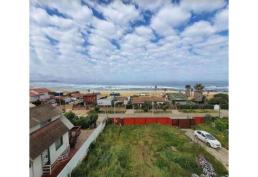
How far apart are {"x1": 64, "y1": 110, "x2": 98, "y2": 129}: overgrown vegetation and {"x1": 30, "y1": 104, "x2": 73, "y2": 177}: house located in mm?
85

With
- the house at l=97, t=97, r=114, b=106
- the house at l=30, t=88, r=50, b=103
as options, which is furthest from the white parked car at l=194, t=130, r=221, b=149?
the house at l=30, t=88, r=50, b=103

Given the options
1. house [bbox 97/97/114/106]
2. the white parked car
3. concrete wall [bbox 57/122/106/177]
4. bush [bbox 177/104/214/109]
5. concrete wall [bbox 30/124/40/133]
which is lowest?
concrete wall [bbox 57/122/106/177]

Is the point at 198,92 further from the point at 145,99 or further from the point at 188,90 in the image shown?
the point at 145,99

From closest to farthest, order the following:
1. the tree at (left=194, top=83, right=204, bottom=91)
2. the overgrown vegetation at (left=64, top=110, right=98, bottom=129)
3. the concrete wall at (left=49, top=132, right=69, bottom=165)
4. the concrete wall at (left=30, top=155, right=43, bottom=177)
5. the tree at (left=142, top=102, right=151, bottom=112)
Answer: the concrete wall at (left=30, top=155, right=43, bottom=177) → the concrete wall at (left=49, top=132, right=69, bottom=165) → the tree at (left=194, top=83, right=204, bottom=91) → the tree at (left=142, top=102, right=151, bottom=112) → the overgrown vegetation at (left=64, top=110, right=98, bottom=129)

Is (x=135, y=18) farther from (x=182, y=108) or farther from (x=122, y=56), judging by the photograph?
(x=182, y=108)

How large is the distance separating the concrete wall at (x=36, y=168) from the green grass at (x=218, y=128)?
1.54 metres

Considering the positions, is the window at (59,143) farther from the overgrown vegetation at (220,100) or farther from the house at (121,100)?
the overgrown vegetation at (220,100)

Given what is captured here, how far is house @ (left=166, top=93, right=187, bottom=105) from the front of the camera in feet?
7.44

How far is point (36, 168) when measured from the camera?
67.9 inches

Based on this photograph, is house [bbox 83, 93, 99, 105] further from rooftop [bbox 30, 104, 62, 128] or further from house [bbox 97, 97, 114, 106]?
rooftop [bbox 30, 104, 62, 128]

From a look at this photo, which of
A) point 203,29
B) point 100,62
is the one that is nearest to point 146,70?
point 100,62

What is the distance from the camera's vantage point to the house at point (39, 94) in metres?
2.03
